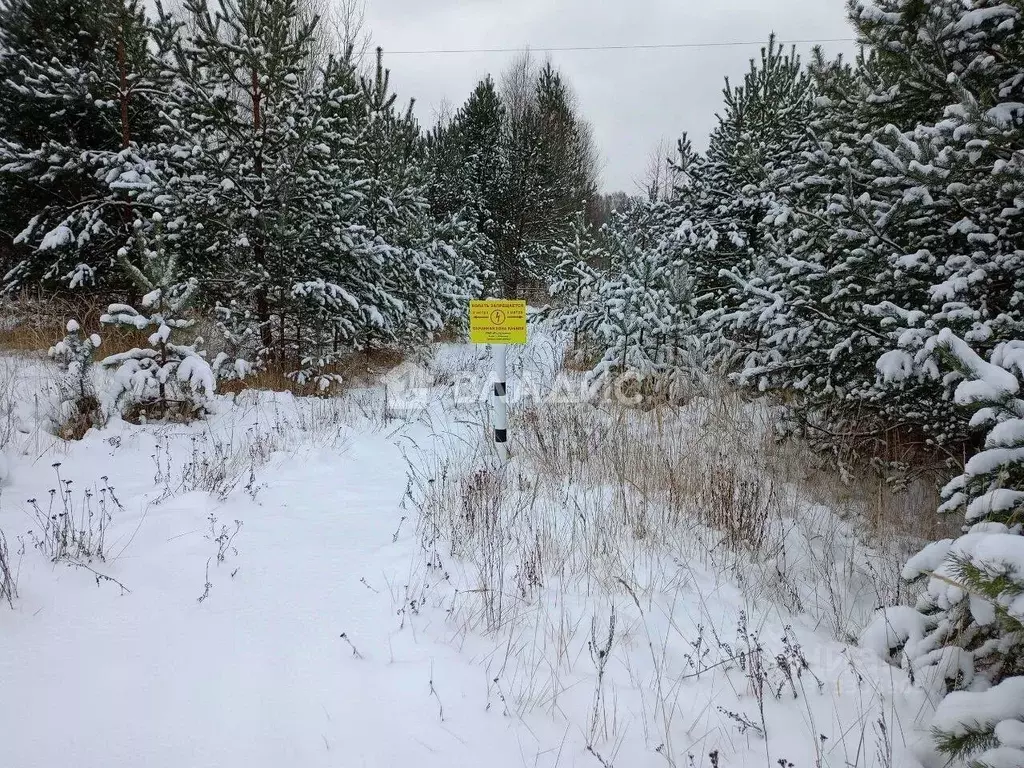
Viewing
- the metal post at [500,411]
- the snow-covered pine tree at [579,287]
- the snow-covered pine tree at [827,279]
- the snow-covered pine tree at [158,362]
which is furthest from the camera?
the snow-covered pine tree at [579,287]

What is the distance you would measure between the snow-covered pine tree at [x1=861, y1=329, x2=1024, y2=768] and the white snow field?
8.1 inches

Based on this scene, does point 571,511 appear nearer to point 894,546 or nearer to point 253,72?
point 894,546

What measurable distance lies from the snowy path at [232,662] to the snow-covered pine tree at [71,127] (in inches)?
253

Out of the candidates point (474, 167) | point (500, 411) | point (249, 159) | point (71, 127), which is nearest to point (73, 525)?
point (500, 411)

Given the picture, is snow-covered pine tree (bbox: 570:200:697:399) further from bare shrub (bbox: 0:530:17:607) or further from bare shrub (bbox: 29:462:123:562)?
bare shrub (bbox: 0:530:17:607)

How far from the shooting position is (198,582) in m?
2.88

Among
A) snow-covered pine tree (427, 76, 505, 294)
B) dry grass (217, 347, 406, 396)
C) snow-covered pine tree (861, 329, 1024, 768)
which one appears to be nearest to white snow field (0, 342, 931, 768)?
snow-covered pine tree (861, 329, 1024, 768)

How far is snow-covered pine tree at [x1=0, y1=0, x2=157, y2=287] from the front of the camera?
26.0 ft

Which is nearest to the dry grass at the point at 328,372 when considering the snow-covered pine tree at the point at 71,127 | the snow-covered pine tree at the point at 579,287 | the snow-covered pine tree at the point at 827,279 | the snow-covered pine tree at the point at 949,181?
the snow-covered pine tree at the point at 71,127

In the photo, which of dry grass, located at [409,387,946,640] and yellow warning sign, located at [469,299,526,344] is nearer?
dry grass, located at [409,387,946,640]

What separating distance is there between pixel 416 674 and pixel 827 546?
9.04 ft

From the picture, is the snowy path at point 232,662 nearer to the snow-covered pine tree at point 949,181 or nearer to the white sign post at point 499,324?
the white sign post at point 499,324

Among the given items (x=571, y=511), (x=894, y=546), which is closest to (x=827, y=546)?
(x=894, y=546)

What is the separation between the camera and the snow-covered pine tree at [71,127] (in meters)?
7.92
